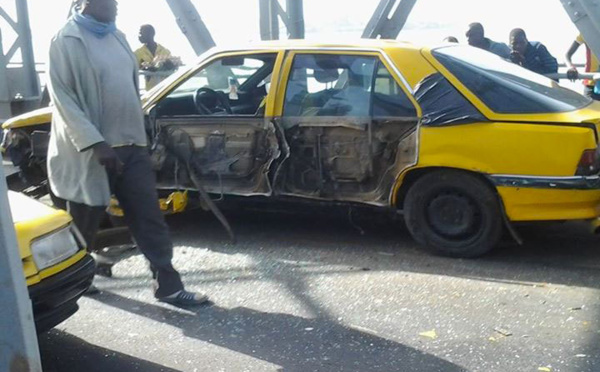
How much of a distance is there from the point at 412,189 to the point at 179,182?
1.89 metres

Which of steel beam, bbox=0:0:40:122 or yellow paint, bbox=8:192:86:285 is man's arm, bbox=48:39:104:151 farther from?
steel beam, bbox=0:0:40:122

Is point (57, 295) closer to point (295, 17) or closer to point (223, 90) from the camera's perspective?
point (223, 90)

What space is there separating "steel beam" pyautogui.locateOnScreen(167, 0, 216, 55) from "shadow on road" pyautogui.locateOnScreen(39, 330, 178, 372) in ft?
17.0

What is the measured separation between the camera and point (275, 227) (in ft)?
23.8

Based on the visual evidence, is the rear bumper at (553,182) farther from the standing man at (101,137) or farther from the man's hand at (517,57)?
the man's hand at (517,57)

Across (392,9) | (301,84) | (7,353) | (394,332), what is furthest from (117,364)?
(392,9)

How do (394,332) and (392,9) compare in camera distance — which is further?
(392,9)

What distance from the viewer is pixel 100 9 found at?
16.1 ft

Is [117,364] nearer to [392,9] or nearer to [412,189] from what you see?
[412,189]

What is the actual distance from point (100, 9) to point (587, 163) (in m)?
3.22

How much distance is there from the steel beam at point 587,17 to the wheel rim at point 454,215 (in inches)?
89.5

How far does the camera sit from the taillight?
224 inches

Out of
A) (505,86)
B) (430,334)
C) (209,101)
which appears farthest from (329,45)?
(430,334)

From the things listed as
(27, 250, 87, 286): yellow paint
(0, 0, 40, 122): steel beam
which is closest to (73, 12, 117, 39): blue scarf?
(27, 250, 87, 286): yellow paint
